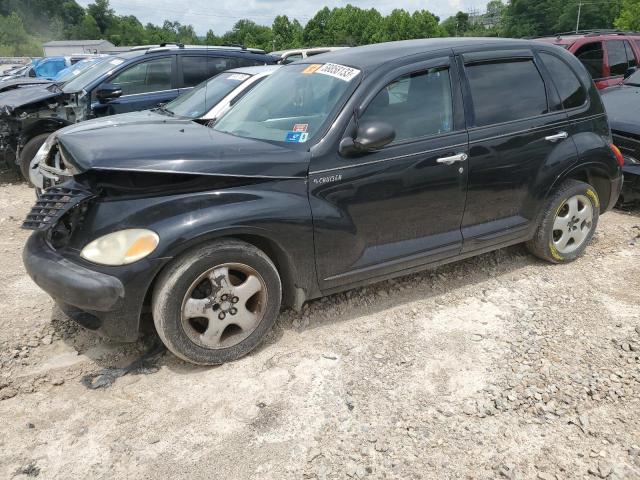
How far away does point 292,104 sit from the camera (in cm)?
368

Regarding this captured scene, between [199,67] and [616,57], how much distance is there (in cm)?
732

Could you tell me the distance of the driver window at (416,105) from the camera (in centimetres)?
343

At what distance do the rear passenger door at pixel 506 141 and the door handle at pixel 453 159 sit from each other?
0.07 m

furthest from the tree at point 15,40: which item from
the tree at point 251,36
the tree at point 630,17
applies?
the tree at point 630,17

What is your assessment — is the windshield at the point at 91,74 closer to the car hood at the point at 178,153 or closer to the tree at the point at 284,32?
the car hood at the point at 178,153

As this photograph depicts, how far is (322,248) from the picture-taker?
10.7 ft

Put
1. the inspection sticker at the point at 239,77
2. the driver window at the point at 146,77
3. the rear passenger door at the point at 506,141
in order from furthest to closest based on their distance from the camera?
the driver window at the point at 146,77
the inspection sticker at the point at 239,77
the rear passenger door at the point at 506,141

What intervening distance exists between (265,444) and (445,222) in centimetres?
202

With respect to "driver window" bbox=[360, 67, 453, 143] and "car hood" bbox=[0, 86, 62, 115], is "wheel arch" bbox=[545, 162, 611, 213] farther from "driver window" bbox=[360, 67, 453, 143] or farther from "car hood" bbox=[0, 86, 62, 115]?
"car hood" bbox=[0, 86, 62, 115]

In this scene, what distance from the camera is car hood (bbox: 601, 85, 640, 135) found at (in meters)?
6.11

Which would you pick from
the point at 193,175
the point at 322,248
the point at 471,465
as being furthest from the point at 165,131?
the point at 471,465

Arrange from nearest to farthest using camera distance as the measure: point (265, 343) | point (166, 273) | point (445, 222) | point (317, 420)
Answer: point (317, 420) → point (166, 273) → point (265, 343) → point (445, 222)

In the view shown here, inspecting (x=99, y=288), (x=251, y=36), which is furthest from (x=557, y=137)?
(x=251, y=36)

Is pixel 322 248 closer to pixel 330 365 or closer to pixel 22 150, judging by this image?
pixel 330 365
